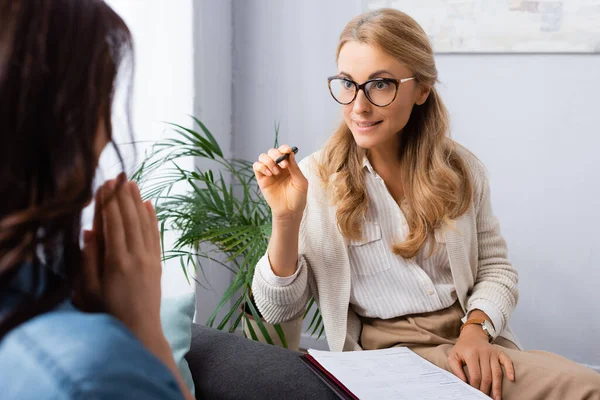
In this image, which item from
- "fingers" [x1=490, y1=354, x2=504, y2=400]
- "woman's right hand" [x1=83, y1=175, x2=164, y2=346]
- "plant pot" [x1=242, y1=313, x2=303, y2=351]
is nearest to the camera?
"woman's right hand" [x1=83, y1=175, x2=164, y2=346]

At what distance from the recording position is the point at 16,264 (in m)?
0.54

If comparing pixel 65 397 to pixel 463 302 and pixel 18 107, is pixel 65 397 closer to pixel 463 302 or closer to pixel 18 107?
pixel 18 107

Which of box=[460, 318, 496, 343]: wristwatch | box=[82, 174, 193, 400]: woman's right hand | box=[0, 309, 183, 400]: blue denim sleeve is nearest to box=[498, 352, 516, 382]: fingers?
box=[460, 318, 496, 343]: wristwatch

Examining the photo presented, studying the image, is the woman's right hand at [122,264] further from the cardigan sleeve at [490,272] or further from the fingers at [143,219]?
the cardigan sleeve at [490,272]

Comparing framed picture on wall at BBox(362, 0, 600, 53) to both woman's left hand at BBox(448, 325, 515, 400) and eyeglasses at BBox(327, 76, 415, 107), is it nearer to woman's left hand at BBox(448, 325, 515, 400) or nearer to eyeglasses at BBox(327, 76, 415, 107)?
eyeglasses at BBox(327, 76, 415, 107)

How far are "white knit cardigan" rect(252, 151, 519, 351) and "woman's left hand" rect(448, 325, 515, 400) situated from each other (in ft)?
0.43

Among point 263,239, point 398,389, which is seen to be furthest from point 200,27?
point 398,389

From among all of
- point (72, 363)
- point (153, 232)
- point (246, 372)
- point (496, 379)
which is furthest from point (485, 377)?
point (72, 363)

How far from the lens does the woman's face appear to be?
4.78 feet

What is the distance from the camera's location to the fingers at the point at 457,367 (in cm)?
133

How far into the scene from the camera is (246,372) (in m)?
1.29

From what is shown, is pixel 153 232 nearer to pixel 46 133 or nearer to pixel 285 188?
pixel 46 133

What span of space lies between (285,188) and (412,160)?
0.40m

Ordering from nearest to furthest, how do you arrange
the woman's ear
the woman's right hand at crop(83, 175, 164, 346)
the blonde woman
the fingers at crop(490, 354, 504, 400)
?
1. the woman's right hand at crop(83, 175, 164, 346)
2. the fingers at crop(490, 354, 504, 400)
3. the blonde woman
4. the woman's ear
